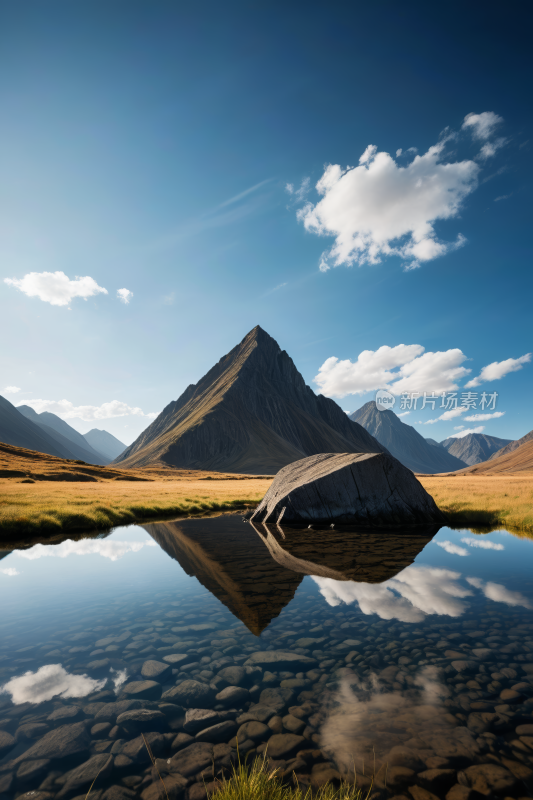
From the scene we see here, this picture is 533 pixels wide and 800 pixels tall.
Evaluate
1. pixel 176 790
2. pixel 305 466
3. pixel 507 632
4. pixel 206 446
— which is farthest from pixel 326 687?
pixel 206 446

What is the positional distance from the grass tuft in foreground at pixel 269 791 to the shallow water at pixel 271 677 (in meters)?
0.27

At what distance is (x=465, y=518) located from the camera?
84.1 feet

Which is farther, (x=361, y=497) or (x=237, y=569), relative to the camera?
(x=361, y=497)

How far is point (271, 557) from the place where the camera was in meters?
14.8

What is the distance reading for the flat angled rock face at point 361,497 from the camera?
23.2m

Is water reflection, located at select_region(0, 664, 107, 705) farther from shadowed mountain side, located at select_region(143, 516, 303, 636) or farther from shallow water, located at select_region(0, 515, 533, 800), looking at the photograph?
shadowed mountain side, located at select_region(143, 516, 303, 636)

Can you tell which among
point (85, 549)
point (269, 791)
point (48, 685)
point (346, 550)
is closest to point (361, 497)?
point (346, 550)

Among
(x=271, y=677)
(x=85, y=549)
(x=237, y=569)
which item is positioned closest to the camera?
(x=271, y=677)

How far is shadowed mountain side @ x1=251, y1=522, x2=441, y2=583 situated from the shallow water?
0.66 feet

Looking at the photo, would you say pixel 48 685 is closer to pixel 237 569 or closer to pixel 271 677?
pixel 271 677

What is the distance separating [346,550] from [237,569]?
5.61 metres

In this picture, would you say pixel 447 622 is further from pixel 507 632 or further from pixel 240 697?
pixel 240 697

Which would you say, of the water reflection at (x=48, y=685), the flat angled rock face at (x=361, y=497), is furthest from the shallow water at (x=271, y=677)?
the flat angled rock face at (x=361, y=497)

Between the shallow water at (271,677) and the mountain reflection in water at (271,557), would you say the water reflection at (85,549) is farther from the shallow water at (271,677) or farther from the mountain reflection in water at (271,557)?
the shallow water at (271,677)
